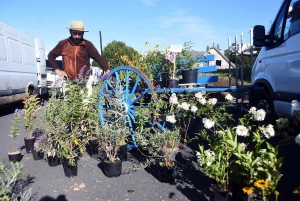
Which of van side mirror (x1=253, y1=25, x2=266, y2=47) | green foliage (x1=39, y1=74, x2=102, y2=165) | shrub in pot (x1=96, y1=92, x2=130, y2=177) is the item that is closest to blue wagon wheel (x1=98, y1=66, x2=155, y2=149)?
shrub in pot (x1=96, y1=92, x2=130, y2=177)

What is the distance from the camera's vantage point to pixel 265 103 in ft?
16.6

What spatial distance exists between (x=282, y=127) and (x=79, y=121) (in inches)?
95.6

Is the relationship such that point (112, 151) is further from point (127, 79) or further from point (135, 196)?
point (127, 79)

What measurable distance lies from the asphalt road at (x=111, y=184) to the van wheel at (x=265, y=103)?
68.5 inches

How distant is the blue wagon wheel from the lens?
13.6 ft

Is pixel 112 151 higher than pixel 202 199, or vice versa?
pixel 112 151

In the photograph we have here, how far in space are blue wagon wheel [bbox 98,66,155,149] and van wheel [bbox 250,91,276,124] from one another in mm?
2128

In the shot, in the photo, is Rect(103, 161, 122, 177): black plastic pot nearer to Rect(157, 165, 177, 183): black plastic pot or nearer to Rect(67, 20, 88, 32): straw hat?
Rect(157, 165, 177, 183): black plastic pot

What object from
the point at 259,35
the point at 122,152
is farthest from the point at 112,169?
the point at 259,35

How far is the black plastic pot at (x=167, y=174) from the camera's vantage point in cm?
323

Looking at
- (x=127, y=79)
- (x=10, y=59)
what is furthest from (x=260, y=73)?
(x=10, y=59)

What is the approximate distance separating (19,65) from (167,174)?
749 centimetres

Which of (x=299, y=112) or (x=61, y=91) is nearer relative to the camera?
(x=299, y=112)

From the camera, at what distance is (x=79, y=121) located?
3.69 m
